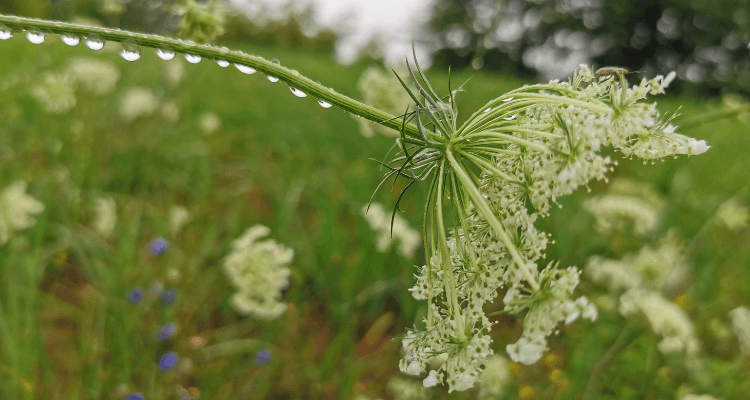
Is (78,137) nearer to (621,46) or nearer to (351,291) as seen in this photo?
(351,291)

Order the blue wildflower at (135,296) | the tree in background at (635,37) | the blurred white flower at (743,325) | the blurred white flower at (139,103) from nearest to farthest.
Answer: the blue wildflower at (135,296), the blurred white flower at (743,325), the blurred white flower at (139,103), the tree in background at (635,37)

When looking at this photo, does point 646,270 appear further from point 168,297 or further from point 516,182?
point 168,297

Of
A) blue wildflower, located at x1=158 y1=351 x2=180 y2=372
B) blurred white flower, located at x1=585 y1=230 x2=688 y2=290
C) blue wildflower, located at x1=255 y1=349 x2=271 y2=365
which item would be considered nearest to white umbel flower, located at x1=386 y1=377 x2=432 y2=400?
blue wildflower, located at x1=255 y1=349 x2=271 y2=365

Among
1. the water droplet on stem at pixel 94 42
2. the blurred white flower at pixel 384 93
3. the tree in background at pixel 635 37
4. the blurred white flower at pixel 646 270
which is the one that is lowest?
the water droplet on stem at pixel 94 42

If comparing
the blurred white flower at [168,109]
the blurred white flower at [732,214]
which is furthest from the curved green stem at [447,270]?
the blurred white flower at [168,109]

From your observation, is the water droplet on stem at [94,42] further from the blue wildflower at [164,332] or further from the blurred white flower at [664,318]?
the blurred white flower at [664,318]

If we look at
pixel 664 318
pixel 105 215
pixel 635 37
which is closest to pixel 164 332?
pixel 105 215
